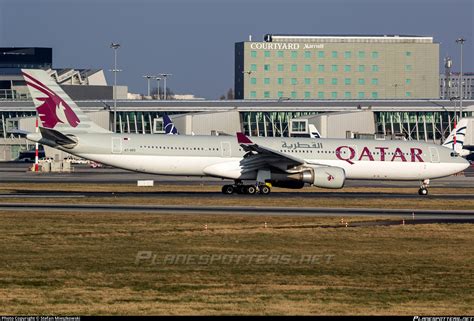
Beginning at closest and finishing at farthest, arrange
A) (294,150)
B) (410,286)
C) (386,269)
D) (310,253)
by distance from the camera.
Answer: (410,286) → (386,269) → (310,253) → (294,150)

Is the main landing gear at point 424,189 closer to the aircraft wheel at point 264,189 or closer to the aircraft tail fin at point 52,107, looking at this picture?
the aircraft wheel at point 264,189

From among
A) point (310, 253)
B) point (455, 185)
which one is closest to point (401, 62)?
point (455, 185)

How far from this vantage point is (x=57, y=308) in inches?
887

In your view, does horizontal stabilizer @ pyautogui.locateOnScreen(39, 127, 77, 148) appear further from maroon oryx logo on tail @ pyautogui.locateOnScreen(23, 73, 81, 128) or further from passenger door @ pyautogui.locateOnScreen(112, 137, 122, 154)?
passenger door @ pyautogui.locateOnScreen(112, 137, 122, 154)

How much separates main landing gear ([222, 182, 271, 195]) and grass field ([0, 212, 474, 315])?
16292 mm

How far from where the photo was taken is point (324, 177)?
190 ft

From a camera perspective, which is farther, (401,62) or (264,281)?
(401,62)

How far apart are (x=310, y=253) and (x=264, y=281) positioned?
20.2 ft

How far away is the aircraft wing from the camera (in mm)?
58281

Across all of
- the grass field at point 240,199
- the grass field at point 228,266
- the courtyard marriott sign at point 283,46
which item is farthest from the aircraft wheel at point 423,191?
the courtyard marriott sign at point 283,46

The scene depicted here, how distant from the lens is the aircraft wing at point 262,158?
5828cm

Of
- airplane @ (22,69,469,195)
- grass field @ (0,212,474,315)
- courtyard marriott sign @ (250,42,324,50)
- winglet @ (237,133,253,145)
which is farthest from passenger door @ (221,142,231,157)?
courtyard marriott sign @ (250,42,324,50)

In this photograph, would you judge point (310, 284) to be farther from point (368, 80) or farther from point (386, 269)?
point (368, 80)

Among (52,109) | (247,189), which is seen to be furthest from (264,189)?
(52,109)
